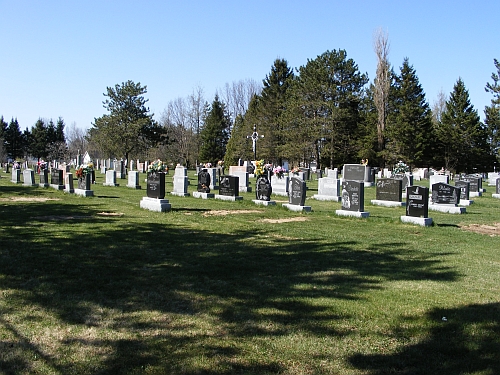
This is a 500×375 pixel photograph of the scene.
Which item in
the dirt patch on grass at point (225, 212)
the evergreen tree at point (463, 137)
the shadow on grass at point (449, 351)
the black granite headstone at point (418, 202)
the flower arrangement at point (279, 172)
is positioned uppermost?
the evergreen tree at point (463, 137)

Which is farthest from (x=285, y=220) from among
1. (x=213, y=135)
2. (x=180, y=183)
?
(x=213, y=135)

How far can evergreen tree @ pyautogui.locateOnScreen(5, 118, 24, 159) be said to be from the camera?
84.8 m

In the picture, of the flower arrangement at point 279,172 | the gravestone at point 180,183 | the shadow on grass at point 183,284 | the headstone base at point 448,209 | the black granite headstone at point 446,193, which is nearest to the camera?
the shadow on grass at point 183,284

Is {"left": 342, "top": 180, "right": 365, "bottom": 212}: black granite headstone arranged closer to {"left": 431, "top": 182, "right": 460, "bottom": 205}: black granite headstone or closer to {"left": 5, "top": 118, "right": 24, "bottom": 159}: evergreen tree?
{"left": 431, "top": 182, "right": 460, "bottom": 205}: black granite headstone

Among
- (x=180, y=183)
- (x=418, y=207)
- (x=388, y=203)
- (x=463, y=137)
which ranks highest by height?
(x=463, y=137)

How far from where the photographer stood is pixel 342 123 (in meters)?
52.2

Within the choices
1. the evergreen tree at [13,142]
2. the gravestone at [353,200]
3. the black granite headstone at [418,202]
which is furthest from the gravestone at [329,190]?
the evergreen tree at [13,142]

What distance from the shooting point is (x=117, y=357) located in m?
3.94

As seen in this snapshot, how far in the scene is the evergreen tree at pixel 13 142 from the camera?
84812mm

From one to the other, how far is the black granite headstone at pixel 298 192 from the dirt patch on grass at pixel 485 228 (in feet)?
15.2

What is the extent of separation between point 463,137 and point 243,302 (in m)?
57.1

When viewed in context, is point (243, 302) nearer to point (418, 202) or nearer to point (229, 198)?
point (418, 202)

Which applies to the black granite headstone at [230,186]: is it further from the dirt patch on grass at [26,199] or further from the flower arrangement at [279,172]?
the dirt patch on grass at [26,199]

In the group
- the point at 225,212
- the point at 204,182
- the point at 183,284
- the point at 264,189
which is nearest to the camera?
the point at 183,284
